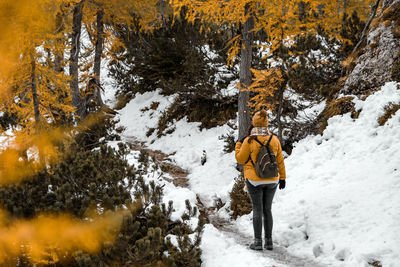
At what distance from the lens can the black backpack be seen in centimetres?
401

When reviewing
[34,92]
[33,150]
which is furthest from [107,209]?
[34,92]

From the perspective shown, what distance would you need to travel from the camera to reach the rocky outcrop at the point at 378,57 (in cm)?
645

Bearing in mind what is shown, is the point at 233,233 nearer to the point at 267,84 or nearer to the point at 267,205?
the point at 267,205

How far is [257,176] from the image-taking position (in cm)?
408

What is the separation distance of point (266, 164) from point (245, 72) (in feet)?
14.9

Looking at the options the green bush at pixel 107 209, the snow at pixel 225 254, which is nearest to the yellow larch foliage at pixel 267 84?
the snow at pixel 225 254

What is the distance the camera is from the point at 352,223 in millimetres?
4188

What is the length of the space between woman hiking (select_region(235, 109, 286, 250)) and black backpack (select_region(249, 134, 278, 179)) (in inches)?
2.7

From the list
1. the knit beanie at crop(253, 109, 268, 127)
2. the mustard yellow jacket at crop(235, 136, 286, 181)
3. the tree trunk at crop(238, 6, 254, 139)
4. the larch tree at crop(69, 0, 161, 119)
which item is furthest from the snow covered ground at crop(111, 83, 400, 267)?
the larch tree at crop(69, 0, 161, 119)

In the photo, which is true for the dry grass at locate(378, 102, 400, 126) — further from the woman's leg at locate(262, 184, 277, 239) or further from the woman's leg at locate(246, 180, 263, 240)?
the woman's leg at locate(246, 180, 263, 240)

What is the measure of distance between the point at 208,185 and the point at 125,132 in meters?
7.96

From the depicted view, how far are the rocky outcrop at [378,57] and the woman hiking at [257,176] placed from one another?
397 cm

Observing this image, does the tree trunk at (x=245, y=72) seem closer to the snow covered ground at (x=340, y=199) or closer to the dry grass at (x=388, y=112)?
the snow covered ground at (x=340, y=199)

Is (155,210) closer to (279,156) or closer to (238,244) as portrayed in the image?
(238,244)
